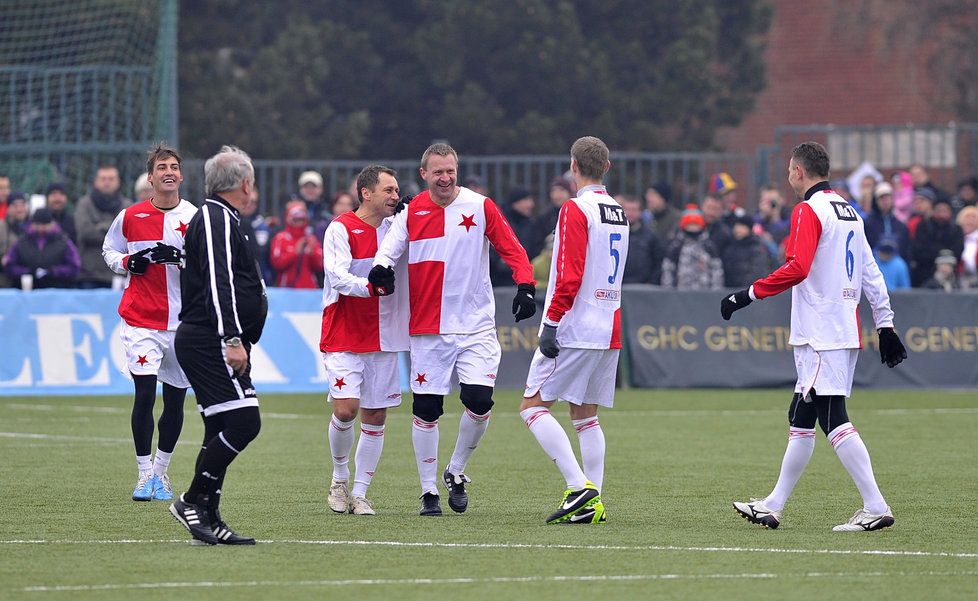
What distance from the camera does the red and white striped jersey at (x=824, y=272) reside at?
9.29 m

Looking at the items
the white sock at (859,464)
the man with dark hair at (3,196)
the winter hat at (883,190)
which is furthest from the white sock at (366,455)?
the winter hat at (883,190)

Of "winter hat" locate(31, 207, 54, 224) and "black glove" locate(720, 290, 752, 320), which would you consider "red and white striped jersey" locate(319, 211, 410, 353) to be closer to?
"black glove" locate(720, 290, 752, 320)

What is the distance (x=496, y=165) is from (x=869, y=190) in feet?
16.5

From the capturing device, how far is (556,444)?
32.0ft

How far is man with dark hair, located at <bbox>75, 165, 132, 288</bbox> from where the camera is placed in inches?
720

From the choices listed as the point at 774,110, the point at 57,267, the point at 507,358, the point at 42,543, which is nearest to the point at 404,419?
the point at 507,358

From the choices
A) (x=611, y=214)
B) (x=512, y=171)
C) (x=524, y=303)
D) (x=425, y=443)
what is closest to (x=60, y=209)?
(x=512, y=171)

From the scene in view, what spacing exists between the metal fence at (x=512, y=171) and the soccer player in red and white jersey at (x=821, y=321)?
12.9m

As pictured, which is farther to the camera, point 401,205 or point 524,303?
point 401,205

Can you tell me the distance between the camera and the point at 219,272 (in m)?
8.50

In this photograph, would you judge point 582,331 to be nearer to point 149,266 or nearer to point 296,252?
point 149,266

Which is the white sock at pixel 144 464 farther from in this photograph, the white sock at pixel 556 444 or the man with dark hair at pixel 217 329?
the white sock at pixel 556 444

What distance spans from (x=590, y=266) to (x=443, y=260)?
90 centimetres

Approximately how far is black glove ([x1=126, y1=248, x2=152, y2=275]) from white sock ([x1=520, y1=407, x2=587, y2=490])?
8.58 ft
